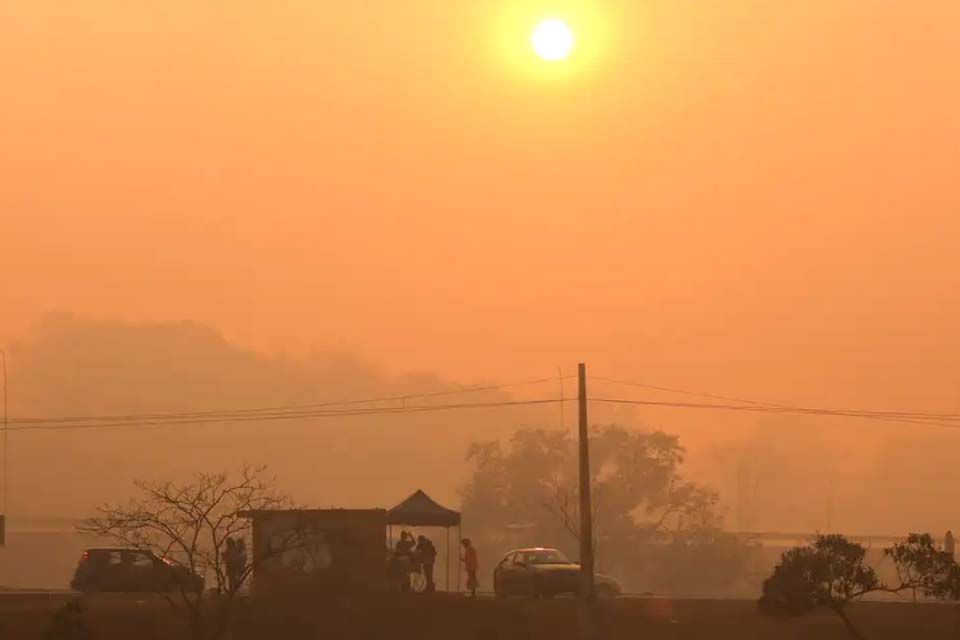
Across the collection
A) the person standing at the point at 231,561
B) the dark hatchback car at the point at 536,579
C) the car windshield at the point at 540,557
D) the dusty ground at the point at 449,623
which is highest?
the person standing at the point at 231,561

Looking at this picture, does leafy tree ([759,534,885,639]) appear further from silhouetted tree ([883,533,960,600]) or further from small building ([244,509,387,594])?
small building ([244,509,387,594])

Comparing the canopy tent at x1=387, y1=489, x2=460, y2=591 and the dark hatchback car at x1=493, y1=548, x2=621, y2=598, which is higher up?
the canopy tent at x1=387, y1=489, x2=460, y2=591

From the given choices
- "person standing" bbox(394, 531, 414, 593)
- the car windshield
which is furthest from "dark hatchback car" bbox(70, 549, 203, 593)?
the car windshield

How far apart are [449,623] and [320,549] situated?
4.10 meters

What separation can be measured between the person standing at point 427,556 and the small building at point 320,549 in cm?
346

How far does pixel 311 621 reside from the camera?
1725 inches

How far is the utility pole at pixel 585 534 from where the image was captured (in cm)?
4384

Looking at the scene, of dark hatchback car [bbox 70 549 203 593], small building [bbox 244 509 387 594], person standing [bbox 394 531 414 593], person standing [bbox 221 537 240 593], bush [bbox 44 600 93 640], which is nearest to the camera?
bush [bbox 44 600 93 640]

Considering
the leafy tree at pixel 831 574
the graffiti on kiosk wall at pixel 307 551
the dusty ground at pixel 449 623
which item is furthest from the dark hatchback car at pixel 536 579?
the leafy tree at pixel 831 574

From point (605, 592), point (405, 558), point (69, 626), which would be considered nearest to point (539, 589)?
point (605, 592)

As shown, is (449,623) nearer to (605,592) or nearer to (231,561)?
(231,561)

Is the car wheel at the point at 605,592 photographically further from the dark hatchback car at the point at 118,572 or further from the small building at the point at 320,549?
the dark hatchback car at the point at 118,572

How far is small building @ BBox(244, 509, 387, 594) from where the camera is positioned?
43.1m

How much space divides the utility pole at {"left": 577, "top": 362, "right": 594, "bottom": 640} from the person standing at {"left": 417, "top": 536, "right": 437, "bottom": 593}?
456 centimetres
